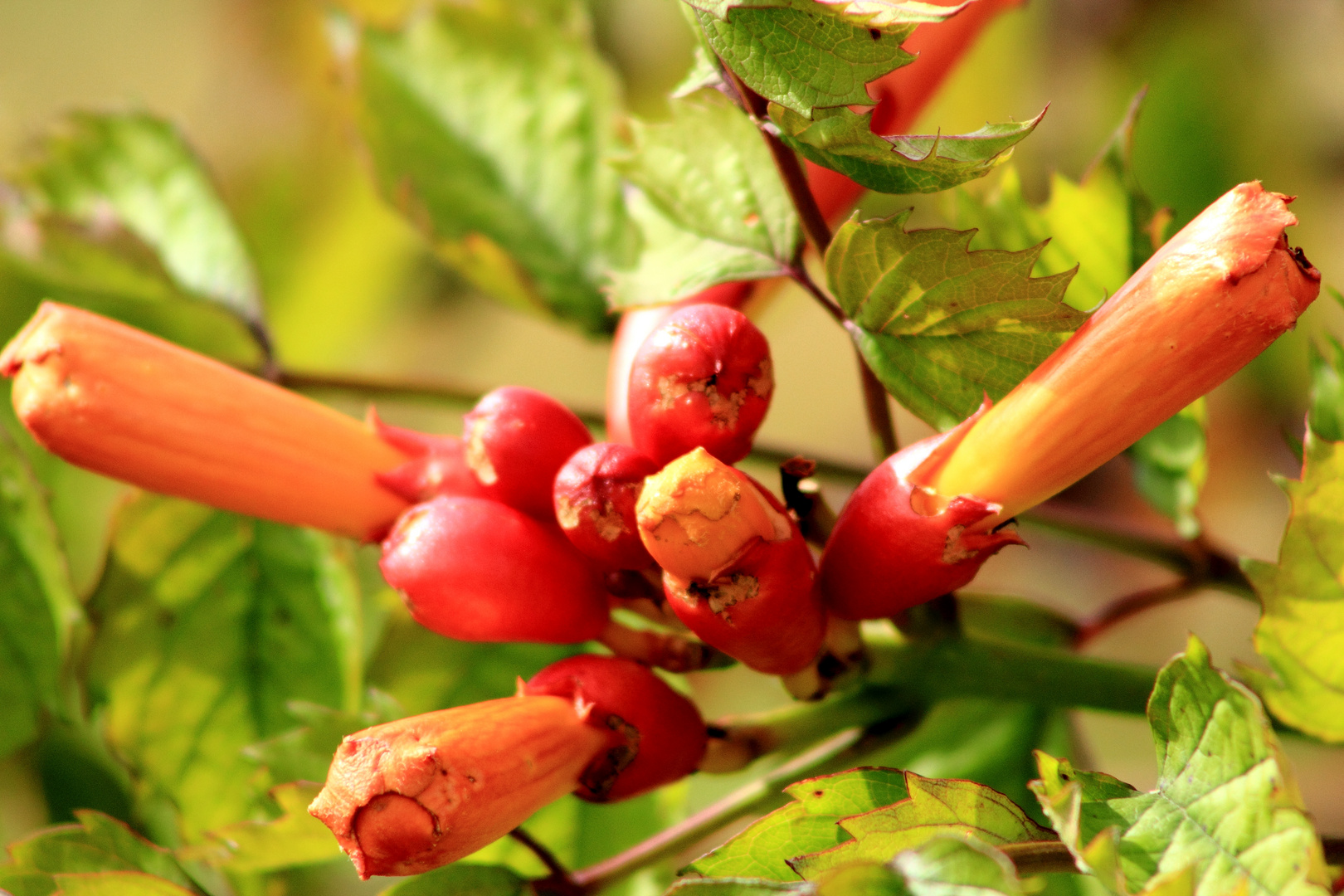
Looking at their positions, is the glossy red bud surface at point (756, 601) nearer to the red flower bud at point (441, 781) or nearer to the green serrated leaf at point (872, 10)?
the red flower bud at point (441, 781)

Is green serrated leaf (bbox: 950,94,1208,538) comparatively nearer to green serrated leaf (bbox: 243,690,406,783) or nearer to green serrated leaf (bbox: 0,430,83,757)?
green serrated leaf (bbox: 243,690,406,783)

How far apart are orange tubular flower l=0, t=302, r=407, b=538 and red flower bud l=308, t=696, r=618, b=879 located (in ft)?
0.65

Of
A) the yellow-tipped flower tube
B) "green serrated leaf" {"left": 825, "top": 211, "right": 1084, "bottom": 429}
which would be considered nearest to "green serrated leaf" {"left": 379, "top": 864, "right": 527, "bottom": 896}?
the yellow-tipped flower tube

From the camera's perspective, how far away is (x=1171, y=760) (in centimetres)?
52

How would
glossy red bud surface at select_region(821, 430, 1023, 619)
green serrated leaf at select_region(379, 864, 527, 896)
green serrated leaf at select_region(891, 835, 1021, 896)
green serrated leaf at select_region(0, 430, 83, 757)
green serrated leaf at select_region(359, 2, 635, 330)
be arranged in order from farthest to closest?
green serrated leaf at select_region(359, 2, 635, 330), green serrated leaf at select_region(0, 430, 83, 757), green serrated leaf at select_region(379, 864, 527, 896), glossy red bud surface at select_region(821, 430, 1023, 619), green serrated leaf at select_region(891, 835, 1021, 896)

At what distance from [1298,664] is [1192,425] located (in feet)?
0.87

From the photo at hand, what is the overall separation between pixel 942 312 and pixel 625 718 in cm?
28

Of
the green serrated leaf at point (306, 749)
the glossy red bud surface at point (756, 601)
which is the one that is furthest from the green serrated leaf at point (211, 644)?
the glossy red bud surface at point (756, 601)

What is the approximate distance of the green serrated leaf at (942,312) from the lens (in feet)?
1.84

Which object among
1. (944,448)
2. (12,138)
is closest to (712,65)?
(944,448)

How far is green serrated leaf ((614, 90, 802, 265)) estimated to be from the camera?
693mm

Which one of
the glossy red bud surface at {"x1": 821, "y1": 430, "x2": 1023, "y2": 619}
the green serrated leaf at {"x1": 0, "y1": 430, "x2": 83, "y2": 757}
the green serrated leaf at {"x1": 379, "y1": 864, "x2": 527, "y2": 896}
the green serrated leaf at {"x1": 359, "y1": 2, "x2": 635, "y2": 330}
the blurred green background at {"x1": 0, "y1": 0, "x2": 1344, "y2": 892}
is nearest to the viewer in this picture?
the glossy red bud surface at {"x1": 821, "y1": 430, "x2": 1023, "y2": 619}

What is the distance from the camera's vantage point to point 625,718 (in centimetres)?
61

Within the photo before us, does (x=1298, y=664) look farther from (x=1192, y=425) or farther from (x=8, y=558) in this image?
(x=8, y=558)
